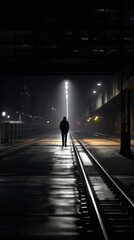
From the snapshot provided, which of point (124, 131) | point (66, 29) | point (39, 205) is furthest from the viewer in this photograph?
point (66, 29)

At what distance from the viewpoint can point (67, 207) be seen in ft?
24.0

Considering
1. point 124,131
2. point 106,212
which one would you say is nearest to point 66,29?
point 124,131

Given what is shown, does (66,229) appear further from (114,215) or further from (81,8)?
(81,8)

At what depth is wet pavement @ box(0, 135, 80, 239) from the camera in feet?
18.3

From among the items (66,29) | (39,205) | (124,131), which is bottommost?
(39,205)

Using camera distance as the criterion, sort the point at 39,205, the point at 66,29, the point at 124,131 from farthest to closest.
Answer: the point at 66,29
the point at 124,131
the point at 39,205

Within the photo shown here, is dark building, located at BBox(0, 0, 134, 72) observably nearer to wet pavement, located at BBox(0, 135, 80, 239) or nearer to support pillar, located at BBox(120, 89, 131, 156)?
support pillar, located at BBox(120, 89, 131, 156)

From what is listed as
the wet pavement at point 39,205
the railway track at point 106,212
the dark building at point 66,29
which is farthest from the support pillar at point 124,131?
the railway track at point 106,212

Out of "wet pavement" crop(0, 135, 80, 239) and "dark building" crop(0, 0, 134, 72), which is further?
"dark building" crop(0, 0, 134, 72)

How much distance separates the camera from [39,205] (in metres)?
7.45

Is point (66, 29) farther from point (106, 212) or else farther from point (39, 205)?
point (106, 212)

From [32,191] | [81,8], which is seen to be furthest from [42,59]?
[32,191]

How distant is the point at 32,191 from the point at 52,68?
10974mm

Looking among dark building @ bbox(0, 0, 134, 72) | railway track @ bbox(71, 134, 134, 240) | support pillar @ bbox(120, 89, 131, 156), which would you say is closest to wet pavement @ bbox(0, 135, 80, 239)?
railway track @ bbox(71, 134, 134, 240)
